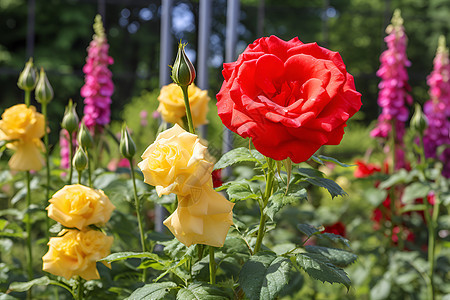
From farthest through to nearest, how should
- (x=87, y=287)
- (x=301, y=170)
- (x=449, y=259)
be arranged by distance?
(x=449, y=259) → (x=87, y=287) → (x=301, y=170)

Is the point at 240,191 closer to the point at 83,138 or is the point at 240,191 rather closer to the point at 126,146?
the point at 126,146

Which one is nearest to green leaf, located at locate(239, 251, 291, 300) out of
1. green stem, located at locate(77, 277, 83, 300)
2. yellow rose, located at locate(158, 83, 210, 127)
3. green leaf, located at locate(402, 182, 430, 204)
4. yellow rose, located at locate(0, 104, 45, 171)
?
green stem, located at locate(77, 277, 83, 300)

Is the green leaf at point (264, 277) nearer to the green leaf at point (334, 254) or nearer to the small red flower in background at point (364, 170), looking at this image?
the green leaf at point (334, 254)

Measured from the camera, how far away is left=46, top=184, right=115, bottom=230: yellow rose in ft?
2.56

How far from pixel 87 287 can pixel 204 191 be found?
486mm

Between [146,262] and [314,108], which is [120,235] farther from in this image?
[314,108]

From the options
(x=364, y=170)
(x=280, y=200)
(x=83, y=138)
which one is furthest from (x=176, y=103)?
(x=364, y=170)

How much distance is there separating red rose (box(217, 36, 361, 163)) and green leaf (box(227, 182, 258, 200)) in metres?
0.13

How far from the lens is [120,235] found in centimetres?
119

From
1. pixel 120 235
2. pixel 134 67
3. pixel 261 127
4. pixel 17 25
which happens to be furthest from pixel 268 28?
pixel 261 127

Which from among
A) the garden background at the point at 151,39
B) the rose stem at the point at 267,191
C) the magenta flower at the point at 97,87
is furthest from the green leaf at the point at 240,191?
the garden background at the point at 151,39

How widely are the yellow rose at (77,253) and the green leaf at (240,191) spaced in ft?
0.91

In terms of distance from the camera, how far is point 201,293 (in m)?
0.64

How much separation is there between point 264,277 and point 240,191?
0.14m
